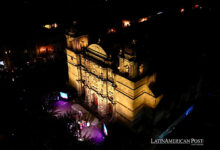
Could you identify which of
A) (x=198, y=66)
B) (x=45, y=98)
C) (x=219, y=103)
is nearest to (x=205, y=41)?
(x=198, y=66)

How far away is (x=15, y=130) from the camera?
63.2 ft

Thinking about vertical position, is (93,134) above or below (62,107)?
Result: below

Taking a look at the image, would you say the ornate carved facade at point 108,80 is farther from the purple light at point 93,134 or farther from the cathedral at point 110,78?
the purple light at point 93,134

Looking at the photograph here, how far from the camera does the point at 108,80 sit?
2452cm

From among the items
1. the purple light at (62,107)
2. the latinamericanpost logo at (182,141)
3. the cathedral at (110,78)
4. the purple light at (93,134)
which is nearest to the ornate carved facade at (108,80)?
the cathedral at (110,78)

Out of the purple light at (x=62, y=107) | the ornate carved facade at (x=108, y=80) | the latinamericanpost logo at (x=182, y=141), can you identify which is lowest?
the latinamericanpost logo at (x=182, y=141)

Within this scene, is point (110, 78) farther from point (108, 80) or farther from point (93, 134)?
point (93, 134)

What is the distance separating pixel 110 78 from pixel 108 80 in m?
0.44

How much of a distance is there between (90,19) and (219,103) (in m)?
29.2

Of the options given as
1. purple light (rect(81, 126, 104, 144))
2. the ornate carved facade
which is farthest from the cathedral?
purple light (rect(81, 126, 104, 144))

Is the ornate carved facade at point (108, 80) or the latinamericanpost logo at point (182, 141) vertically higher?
the ornate carved facade at point (108, 80)

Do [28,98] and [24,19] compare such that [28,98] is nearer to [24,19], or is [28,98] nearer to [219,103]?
[24,19]

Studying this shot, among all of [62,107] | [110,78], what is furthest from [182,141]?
[62,107]

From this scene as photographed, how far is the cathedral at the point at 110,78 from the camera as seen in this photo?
849 inches
